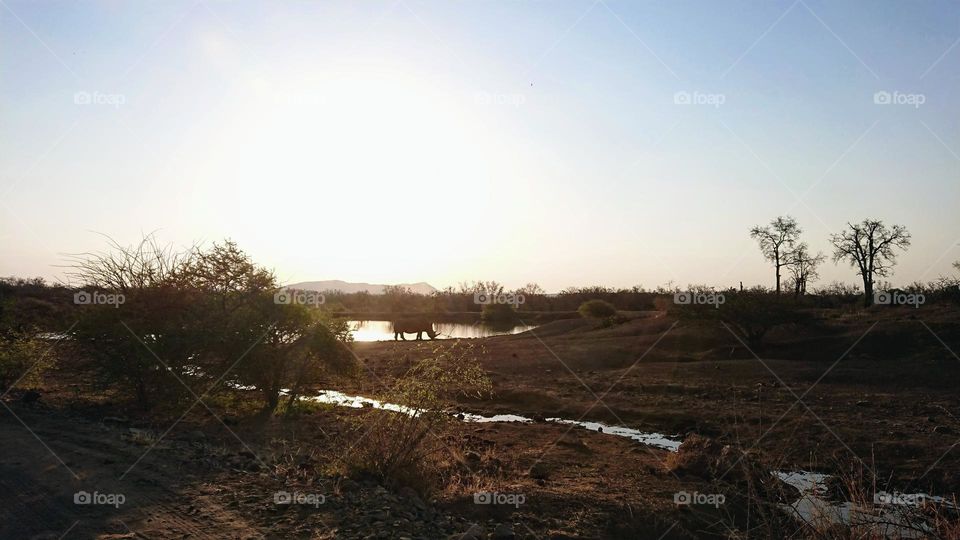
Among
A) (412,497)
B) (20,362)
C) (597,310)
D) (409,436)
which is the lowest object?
(412,497)

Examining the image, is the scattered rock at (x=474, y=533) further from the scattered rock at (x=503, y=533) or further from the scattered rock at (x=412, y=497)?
the scattered rock at (x=412, y=497)

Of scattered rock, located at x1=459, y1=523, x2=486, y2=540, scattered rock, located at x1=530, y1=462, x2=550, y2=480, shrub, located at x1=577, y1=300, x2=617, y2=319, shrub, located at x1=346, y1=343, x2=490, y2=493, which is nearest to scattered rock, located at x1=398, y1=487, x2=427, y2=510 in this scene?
shrub, located at x1=346, y1=343, x2=490, y2=493

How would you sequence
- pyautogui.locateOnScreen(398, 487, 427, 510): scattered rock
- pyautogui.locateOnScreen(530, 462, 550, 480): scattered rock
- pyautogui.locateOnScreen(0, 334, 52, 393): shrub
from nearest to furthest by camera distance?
1. pyautogui.locateOnScreen(398, 487, 427, 510): scattered rock
2. pyautogui.locateOnScreen(530, 462, 550, 480): scattered rock
3. pyautogui.locateOnScreen(0, 334, 52, 393): shrub

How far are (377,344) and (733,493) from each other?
963 inches

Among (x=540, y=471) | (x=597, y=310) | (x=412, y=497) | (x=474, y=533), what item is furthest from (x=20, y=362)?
(x=597, y=310)

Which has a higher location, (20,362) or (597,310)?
(597,310)

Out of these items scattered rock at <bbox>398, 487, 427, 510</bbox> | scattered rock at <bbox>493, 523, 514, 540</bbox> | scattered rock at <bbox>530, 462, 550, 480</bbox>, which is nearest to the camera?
scattered rock at <bbox>493, 523, 514, 540</bbox>

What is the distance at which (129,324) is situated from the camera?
12.2 meters

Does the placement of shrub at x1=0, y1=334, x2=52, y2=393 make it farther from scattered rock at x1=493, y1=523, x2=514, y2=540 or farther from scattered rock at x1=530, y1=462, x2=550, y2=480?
scattered rock at x1=493, y1=523, x2=514, y2=540

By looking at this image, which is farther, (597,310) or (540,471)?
(597,310)

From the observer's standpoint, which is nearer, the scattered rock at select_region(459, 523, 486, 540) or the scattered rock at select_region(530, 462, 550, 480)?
the scattered rock at select_region(459, 523, 486, 540)

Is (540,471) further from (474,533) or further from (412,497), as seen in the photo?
(474,533)

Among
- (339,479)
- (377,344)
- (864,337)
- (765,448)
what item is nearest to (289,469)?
(339,479)

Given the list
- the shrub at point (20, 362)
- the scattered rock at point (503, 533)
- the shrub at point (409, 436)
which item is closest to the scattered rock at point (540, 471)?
the shrub at point (409, 436)
